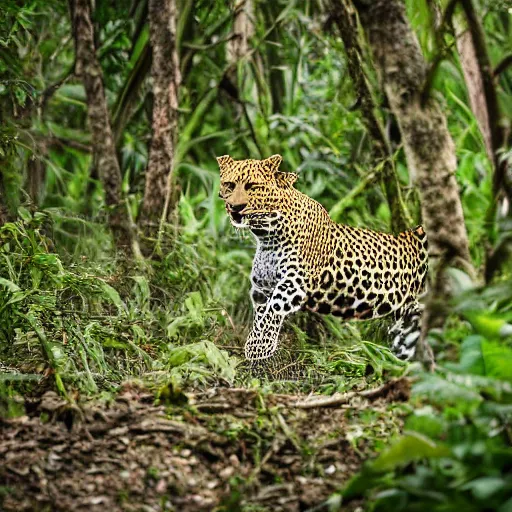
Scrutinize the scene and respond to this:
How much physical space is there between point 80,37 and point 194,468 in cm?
510

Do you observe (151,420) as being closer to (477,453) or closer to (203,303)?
(477,453)

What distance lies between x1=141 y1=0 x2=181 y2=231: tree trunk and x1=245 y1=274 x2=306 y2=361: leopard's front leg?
7.27ft

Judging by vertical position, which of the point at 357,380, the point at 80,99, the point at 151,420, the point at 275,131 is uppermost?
the point at 80,99

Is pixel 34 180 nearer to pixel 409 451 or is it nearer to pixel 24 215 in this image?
pixel 24 215

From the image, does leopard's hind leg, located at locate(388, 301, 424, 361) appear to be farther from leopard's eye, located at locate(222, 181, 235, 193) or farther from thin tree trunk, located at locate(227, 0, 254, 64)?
thin tree trunk, located at locate(227, 0, 254, 64)

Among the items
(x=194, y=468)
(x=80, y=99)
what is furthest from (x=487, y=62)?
(x=80, y=99)

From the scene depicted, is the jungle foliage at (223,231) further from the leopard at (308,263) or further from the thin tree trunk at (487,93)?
the leopard at (308,263)

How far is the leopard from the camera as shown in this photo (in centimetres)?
611

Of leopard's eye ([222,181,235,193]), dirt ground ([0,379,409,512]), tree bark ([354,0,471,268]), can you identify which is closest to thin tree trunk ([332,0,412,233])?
leopard's eye ([222,181,235,193])

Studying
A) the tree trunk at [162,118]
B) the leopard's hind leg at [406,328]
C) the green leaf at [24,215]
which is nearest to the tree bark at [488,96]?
the leopard's hind leg at [406,328]

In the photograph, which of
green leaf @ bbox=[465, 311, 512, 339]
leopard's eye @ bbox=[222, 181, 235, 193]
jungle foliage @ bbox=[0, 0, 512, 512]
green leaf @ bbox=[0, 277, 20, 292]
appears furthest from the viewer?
leopard's eye @ bbox=[222, 181, 235, 193]

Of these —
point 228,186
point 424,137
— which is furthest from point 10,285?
point 424,137

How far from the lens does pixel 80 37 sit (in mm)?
8312

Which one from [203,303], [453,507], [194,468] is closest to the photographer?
[453,507]
